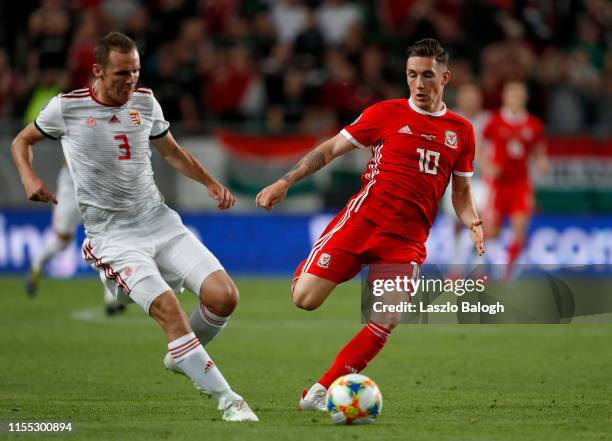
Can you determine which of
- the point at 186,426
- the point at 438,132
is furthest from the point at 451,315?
the point at 186,426

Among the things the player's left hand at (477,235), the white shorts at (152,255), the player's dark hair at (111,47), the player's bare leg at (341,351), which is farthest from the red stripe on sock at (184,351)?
the player's left hand at (477,235)

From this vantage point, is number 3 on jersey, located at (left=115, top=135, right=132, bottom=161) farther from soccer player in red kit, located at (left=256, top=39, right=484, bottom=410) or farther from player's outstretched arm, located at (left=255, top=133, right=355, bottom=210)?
soccer player in red kit, located at (left=256, top=39, right=484, bottom=410)

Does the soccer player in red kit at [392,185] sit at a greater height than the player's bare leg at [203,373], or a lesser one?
greater

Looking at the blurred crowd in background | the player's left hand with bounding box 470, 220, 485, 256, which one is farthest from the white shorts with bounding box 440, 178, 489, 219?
the player's left hand with bounding box 470, 220, 485, 256

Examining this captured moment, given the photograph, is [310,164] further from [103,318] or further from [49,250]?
[49,250]

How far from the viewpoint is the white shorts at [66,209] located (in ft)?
40.4

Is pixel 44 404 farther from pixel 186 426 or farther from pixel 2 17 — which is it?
pixel 2 17

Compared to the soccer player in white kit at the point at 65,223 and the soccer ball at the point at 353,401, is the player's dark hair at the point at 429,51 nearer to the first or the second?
the soccer ball at the point at 353,401

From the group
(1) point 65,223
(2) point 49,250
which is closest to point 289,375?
(1) point 65,223

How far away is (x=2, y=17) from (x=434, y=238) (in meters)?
8.28

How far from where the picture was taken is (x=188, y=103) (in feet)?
58.2

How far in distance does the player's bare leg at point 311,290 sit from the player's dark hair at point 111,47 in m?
1.78

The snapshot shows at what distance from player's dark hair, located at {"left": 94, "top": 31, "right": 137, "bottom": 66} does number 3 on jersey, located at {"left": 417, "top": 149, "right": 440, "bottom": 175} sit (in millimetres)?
1911

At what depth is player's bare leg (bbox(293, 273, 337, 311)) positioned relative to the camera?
294 inches
